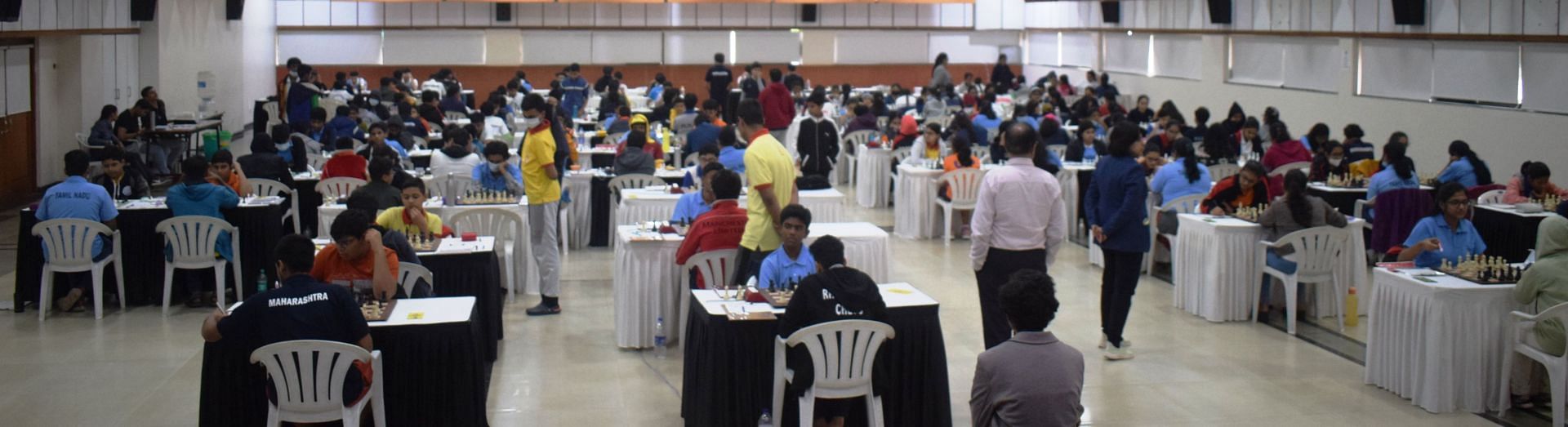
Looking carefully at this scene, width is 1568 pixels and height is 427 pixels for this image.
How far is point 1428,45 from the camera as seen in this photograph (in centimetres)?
1587

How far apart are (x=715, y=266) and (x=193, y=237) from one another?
3.96 metres

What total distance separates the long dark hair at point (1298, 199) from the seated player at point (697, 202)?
3.58 metres

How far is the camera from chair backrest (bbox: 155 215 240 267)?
9336 millimetres

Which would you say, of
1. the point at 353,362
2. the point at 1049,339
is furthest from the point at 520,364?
the point at 1049,339

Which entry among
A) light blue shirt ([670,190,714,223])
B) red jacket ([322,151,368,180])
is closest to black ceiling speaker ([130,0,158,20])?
red jacket ([322,151,368,180])

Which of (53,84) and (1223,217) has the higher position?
(53,84)

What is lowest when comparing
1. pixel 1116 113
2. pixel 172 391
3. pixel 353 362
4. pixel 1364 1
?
pixel 172 391

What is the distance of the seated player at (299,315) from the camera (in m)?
5.38

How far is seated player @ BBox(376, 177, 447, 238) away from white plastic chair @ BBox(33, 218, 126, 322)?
232 cm

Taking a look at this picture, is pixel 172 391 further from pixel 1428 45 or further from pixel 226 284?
pixel 1428 45

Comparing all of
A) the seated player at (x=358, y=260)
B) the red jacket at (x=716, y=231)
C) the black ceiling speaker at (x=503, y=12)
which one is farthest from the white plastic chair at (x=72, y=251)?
the black ceiling speaker at (x=503, y=12)

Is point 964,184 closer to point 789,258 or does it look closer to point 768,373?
point 789,258

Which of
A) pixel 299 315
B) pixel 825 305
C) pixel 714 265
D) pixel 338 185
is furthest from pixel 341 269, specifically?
pixel 338 185

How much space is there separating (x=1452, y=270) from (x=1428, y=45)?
971 centimetres
